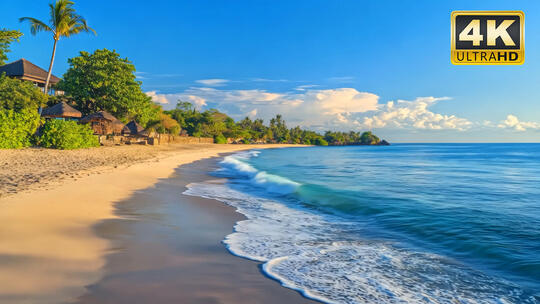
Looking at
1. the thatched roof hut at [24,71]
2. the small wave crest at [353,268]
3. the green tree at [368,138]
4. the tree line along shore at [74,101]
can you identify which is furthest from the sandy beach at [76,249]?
the green tree at [368,138]

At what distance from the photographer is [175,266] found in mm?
3830

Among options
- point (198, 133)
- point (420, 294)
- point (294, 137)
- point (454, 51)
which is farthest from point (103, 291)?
point (294, 137)

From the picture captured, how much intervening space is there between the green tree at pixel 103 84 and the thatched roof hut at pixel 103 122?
2744 millimetres

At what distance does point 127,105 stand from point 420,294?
106 feet

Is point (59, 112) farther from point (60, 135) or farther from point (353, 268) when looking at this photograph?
point (353, 268)

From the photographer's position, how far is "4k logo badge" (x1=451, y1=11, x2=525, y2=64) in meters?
8.77

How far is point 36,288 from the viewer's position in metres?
3.02

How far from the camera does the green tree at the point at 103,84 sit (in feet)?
96.7

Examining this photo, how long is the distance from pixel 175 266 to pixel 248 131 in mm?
92506

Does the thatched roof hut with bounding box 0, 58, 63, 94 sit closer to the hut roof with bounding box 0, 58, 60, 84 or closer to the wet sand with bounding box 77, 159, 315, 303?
the hut roof with bounding box 0, 58, 60, 84

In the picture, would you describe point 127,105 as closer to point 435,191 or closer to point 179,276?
point 435,191

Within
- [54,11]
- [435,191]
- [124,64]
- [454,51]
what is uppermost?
[54,11]

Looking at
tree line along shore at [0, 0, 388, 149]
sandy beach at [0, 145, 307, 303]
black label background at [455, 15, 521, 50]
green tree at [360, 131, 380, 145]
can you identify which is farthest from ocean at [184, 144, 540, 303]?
green tree at [360, 131, 380, 145]

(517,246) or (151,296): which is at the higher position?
(151,296)
